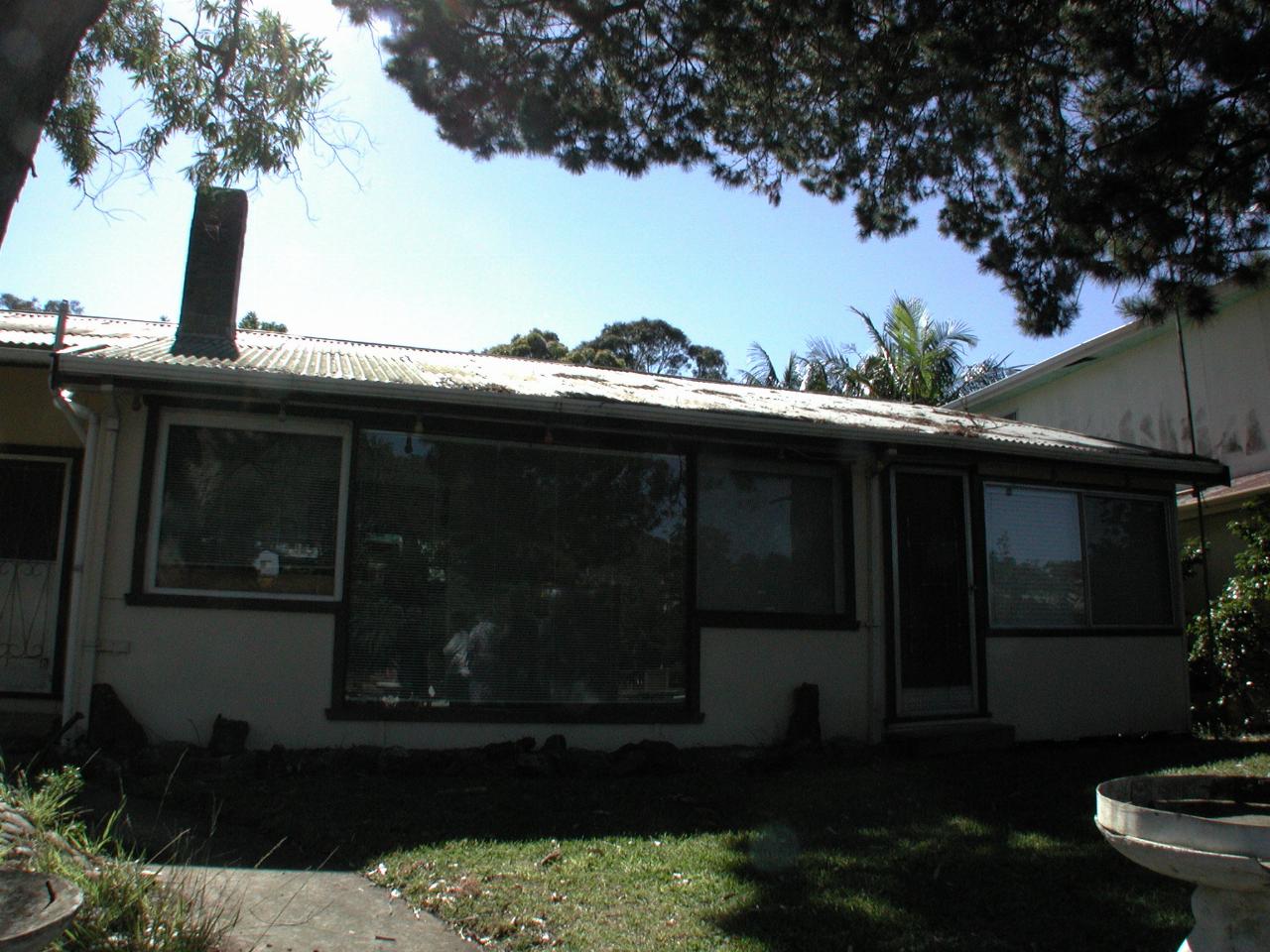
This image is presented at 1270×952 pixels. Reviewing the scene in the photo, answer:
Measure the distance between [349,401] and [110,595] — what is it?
2.11 m

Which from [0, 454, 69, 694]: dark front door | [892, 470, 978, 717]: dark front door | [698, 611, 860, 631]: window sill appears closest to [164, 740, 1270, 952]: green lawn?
[698, 611, 860, 631]: window sill

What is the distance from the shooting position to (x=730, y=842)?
556cm

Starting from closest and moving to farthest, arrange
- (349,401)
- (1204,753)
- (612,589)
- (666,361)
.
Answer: (349,401), (612,589), (1204,753), (666,361)

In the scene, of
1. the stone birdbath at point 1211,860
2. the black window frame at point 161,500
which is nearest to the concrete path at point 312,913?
the stone birdbath at point 1211,860

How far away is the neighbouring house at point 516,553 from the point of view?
23.7 feet

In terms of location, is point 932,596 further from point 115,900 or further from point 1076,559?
point 115,900

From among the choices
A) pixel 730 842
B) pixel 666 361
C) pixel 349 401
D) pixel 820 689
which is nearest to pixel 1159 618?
pixel 820 689

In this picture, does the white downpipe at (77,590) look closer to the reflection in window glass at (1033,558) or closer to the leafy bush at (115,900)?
the leafy bush at (115,900)

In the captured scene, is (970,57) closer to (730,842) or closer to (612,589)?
(612,589)

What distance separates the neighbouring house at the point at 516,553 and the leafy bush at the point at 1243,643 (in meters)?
0.96

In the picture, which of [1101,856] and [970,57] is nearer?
[1101,856]

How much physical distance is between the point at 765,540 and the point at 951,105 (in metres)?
4.19

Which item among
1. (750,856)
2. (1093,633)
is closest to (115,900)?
(750,856)

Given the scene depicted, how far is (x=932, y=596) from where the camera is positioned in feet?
30.5
